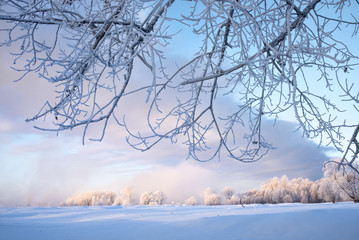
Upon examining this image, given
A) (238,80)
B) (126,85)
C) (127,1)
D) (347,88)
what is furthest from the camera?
(238,80)

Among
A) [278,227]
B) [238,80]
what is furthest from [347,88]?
[278,227]

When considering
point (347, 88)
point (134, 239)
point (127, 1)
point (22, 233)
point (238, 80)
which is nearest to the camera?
point (127, 1)

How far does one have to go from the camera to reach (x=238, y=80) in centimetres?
331

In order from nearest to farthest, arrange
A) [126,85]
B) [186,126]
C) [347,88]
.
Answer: [347,88] < [126,85] < [186,126]

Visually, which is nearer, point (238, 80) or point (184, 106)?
point (184, 106)

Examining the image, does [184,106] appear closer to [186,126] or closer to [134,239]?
[186,126]

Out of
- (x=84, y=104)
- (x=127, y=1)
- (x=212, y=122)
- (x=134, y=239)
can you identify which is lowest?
(x=134, y=239)

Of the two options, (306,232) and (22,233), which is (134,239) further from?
(306,232)

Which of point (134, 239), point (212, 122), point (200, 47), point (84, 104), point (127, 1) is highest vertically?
point (200, 47)

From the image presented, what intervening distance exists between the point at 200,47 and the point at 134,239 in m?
2.96

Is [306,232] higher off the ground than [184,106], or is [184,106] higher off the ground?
[184,106]

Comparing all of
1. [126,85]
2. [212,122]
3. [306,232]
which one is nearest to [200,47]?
[212,122]

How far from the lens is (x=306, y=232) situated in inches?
137

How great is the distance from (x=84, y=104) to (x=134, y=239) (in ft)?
9.17
